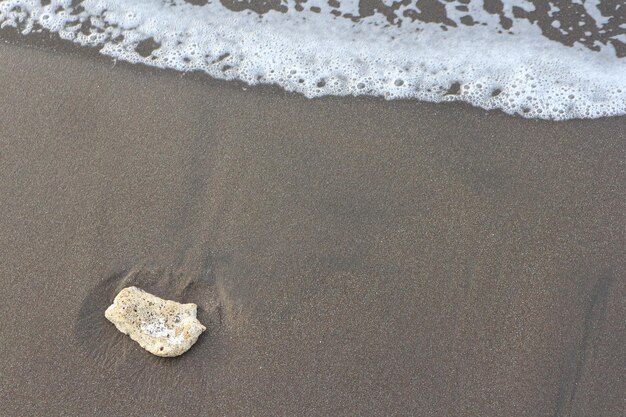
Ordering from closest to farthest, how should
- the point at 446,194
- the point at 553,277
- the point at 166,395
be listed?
the point at 166,395
the point at 553,277
the point at 446,194

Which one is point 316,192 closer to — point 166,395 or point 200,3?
point 166,395

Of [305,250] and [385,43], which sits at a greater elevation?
[385,43]

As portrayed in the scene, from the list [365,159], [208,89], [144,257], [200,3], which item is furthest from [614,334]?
[200,3]

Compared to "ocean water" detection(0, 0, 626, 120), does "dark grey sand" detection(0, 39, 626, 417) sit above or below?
below

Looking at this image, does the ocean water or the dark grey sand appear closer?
the dark grey sand
